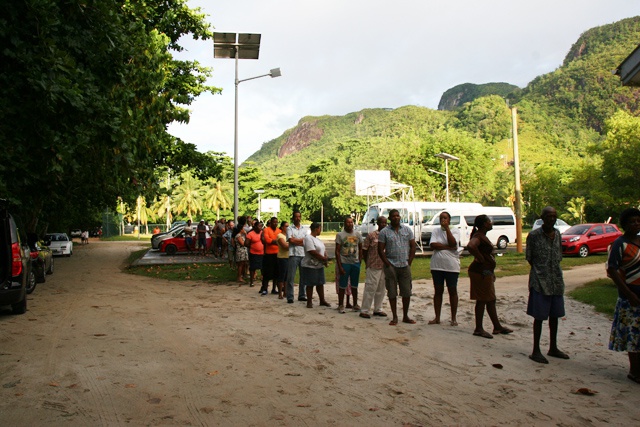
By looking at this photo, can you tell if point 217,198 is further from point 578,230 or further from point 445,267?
point 445,267

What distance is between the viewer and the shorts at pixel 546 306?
7125 millimetres

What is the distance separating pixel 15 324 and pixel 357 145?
89.3m

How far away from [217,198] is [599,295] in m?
87.4

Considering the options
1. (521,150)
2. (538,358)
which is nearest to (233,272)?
(538,358)

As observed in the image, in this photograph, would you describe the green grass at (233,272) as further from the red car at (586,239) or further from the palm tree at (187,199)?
the palm tree at (187,199)

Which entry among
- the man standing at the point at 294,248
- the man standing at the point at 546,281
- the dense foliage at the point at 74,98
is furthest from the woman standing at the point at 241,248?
the man standing at the point at 546,281

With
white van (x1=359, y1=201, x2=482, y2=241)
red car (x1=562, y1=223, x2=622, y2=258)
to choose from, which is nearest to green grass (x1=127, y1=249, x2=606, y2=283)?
red car (x1=562, y1=223, x2=622, y2=258)

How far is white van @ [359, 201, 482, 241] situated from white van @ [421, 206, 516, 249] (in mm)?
388

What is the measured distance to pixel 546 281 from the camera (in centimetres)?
715

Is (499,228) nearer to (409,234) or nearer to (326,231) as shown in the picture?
(409,234)

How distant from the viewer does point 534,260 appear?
7297 millimetres

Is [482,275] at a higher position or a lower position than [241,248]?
lower

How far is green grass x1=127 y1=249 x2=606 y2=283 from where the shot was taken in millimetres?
18578

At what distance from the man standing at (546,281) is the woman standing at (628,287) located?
0.90m
